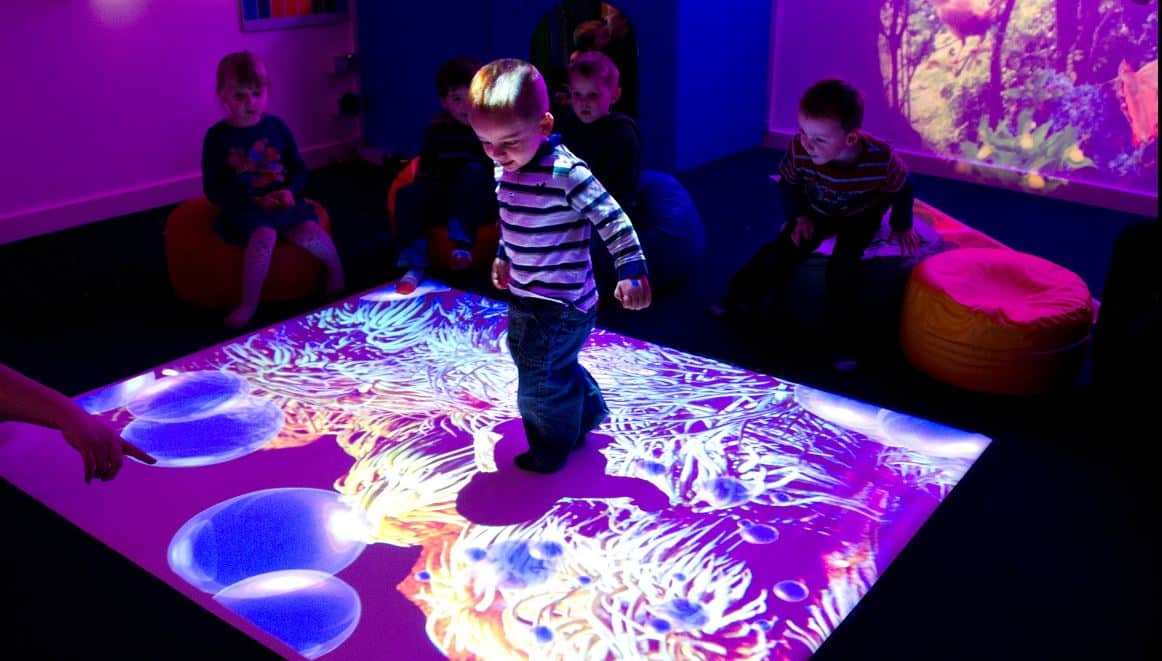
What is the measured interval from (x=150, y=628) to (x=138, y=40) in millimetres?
3943

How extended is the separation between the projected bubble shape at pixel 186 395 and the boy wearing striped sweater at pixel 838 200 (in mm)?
1974

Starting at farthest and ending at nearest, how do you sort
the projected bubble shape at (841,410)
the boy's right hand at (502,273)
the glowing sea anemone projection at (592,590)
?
the projected bubble shape at (841,410) → the boy's right hand at (502,273) → the glowing sea anemone projection at (592,590)

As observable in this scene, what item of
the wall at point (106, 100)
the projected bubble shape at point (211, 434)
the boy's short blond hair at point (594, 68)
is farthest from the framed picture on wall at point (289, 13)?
the projected bubble shape at point (211, 434)

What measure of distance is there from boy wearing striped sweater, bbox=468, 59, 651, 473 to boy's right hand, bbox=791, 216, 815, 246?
1244mm

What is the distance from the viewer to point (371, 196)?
18.3 feet

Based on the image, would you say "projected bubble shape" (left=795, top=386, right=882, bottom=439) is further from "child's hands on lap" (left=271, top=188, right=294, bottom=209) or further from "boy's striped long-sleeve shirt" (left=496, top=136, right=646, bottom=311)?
"child's hands on lap" (left=271, top=188, right=294, bottom=209)

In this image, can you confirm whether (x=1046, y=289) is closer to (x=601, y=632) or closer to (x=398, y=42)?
(x=601, y=632)

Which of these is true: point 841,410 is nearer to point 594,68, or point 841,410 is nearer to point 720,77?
point 594,68

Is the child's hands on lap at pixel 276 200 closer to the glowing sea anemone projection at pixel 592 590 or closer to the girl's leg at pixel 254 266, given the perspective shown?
the girl's leg at pixel 254 266

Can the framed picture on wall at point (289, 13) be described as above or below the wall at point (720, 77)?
above

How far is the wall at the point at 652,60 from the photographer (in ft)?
18.5

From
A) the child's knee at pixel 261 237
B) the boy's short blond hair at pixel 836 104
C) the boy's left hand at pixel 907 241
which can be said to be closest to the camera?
the boy's short blond hair at pixel 836 104

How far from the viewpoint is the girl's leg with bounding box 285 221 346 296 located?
13.1 ft

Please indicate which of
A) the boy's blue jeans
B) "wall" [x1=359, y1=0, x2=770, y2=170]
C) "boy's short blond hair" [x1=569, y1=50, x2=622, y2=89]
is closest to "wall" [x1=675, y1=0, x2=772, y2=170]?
"wall" [x1=359, y1=0, x2=770, y2=170]
